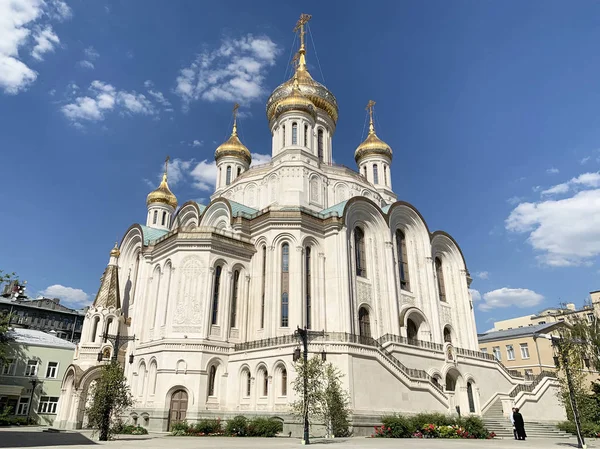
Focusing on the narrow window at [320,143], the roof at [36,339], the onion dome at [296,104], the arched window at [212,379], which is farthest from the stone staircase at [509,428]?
the roof at [36,339]

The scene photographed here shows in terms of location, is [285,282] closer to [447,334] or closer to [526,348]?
[447,334]

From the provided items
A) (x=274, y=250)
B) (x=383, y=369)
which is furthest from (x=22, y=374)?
(x=383, y=369)

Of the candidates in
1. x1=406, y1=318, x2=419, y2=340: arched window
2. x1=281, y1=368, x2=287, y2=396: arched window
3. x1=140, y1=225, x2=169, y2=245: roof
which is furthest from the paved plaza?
x1=140, y1=225, x2=169, y2=245: roof

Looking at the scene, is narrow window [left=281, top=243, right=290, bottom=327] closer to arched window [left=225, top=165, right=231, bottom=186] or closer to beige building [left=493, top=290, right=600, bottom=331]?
arched window [left=225, top=165, right=231, bottom=186]

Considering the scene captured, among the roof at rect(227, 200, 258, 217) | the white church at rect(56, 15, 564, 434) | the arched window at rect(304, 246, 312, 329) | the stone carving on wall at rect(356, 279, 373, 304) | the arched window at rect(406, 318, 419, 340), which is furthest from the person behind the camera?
the arched window at rect(406, 318, 419, 340)

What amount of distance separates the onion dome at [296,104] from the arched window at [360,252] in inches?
407

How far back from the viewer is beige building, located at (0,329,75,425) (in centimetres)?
3234

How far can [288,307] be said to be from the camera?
2567 centimetres

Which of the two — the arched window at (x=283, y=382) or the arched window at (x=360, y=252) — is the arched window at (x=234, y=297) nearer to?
the arched window at (x=283, y=382)

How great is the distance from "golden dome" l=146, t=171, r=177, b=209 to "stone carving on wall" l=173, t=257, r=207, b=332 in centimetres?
1558

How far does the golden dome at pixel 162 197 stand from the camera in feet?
131

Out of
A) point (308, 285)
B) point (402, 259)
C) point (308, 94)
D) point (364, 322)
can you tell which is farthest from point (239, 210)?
point (308, 94)

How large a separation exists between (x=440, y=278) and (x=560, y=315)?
97.3 feet

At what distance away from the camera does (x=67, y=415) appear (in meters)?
26.4
